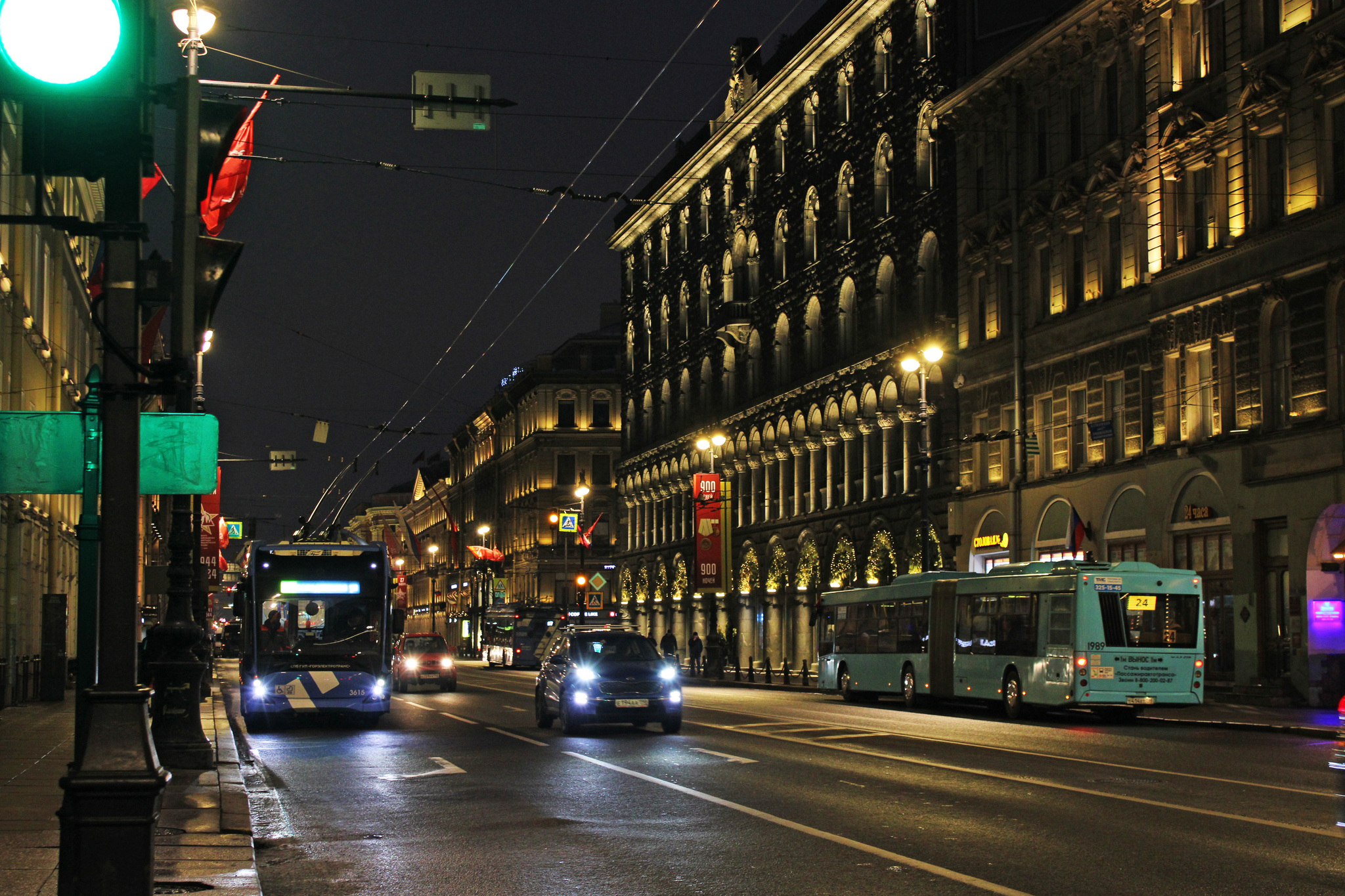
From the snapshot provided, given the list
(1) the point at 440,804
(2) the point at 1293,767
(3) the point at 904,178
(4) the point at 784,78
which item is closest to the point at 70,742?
(1) the point at 440,804

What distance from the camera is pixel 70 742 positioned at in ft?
67.8

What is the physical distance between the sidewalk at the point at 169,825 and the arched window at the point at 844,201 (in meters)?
39.2

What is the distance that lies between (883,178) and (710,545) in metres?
18.6

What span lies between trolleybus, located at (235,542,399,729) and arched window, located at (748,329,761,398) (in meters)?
39.1

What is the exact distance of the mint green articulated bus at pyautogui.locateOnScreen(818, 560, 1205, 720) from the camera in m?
28.4

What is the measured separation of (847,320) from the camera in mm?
55938

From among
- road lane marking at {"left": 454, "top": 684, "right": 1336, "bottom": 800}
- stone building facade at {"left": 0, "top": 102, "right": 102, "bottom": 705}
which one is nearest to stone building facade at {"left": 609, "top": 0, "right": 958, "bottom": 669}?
road lane marking at {"left": 454, "top": 684, "right": 1336, "bottom": 800}

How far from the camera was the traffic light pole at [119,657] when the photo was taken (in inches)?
244

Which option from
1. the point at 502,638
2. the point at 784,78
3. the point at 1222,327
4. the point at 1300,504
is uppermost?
the point at 784,78

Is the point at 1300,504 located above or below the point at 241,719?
above

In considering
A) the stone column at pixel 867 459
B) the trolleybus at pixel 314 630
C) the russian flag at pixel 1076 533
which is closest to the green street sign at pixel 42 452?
the trolleybus at pixel 314 630

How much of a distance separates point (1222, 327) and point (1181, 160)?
14.3ft

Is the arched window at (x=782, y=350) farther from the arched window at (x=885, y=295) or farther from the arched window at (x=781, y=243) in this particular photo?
the arched window at (x=885, y=295)

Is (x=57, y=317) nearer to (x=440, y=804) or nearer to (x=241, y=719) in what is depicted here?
(x=241, y=719)
